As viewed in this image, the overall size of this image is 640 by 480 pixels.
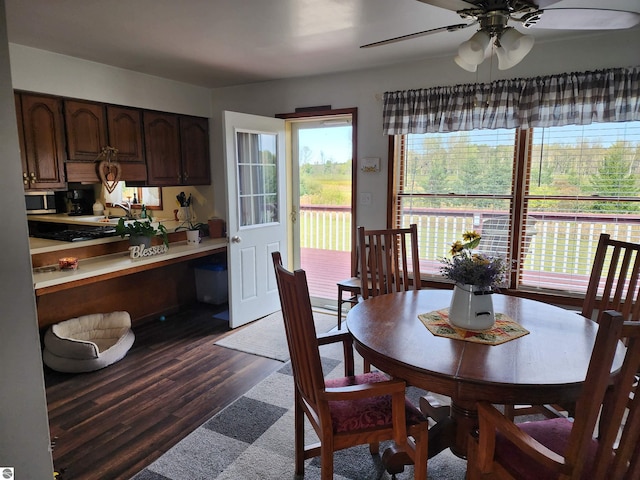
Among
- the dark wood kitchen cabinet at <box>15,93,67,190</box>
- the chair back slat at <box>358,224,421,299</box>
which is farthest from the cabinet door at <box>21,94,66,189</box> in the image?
the chair back slat at <box>358,224,421,299</box>

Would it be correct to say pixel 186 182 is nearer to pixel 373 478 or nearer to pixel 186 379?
pixel 186 379

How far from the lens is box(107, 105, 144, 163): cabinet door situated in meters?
3.71

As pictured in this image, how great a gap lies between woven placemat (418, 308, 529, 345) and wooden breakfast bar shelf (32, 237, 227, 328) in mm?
2418

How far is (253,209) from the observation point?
4.07 meters

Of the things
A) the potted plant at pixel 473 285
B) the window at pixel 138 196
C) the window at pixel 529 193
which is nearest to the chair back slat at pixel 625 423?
the potted plant at pixel 473 285

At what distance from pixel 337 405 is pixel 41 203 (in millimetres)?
4828

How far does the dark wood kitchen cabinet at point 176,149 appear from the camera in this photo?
4.08 m

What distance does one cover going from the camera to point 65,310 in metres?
3.39

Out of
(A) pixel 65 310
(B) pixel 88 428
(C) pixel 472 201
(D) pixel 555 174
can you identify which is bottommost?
(B) pixel 88 428

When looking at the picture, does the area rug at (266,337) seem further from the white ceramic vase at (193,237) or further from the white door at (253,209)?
the white ceramic vase at (193,237)

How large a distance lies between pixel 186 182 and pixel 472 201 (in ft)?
9.53

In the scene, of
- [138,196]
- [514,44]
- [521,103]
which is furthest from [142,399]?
[521,103]

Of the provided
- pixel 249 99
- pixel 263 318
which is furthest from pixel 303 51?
pixel 263 318

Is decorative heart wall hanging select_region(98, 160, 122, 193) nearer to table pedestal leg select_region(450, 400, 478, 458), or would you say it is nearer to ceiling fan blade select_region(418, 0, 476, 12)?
ceiling fan blade select_region(418, 0, 476, 12)
